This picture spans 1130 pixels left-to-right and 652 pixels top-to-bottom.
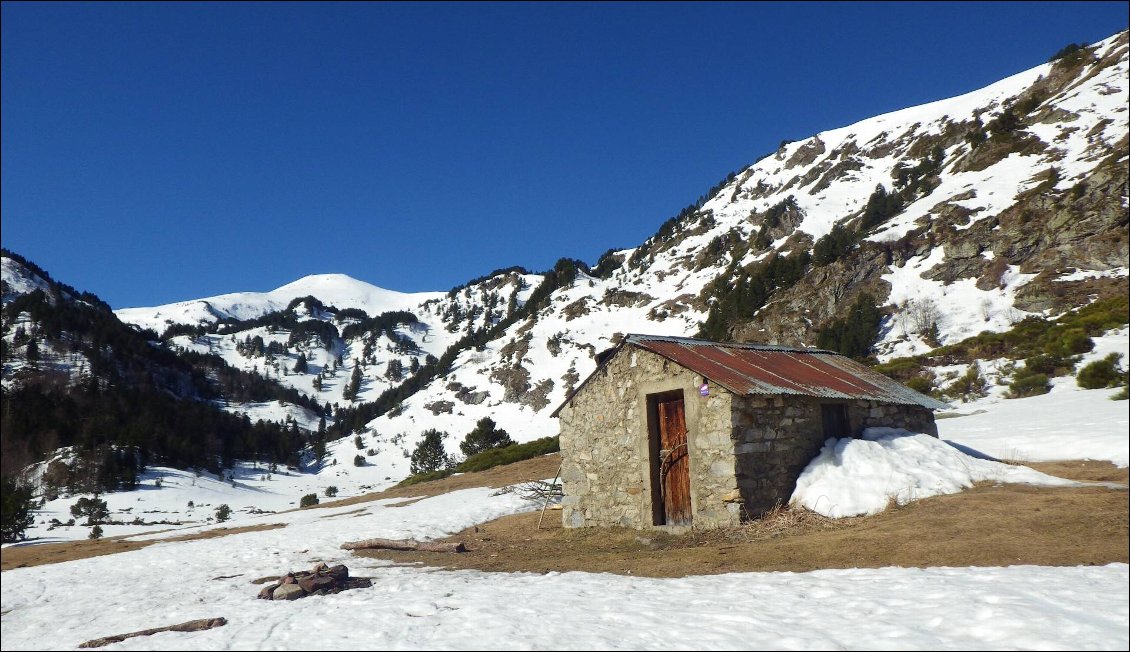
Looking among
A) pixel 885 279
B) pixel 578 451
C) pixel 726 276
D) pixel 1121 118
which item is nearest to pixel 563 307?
pixel 726 276

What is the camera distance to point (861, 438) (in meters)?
13.2

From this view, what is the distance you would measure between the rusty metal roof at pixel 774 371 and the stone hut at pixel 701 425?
0.13 feet

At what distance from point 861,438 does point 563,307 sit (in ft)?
291

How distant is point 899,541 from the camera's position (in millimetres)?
8906

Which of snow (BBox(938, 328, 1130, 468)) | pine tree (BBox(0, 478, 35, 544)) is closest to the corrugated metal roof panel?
snow (BBox(938, 328, 1130, 468))

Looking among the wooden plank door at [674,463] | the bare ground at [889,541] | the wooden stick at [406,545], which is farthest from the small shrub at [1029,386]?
the wooden stick at [406,545]

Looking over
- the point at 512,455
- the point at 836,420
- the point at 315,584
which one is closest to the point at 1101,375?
the point at 836,420

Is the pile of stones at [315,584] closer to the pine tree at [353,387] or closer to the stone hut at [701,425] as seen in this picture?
the stone hut at [701,425]

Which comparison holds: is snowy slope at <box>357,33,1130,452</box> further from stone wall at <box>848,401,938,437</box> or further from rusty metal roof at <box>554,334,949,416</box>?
rusty metal roof at <box>554,334,949,416</box>

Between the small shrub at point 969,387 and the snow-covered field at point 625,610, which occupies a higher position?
the small shrub at point 969,387

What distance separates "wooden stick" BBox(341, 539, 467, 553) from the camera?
13.8 metres

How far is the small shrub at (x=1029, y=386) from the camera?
74.9ft

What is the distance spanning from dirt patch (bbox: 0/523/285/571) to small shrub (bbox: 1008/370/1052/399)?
85.0ft

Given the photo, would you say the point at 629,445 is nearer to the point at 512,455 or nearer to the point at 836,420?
the point at 836,420
